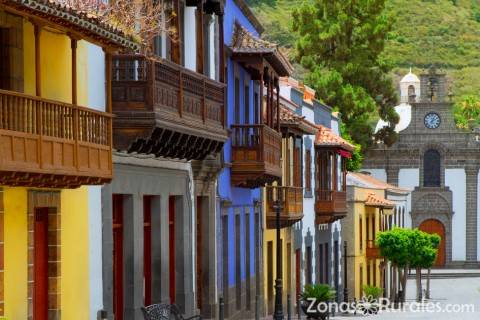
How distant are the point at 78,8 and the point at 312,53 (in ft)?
235

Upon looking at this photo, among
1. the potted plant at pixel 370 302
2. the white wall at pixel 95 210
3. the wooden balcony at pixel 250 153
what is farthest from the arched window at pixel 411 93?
the white wall at pixel 95 210

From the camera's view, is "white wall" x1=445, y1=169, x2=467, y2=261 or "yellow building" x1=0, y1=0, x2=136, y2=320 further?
"white wall" x1=445, y1=169, x2=467, y2=261

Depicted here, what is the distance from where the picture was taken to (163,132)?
72.6 feet

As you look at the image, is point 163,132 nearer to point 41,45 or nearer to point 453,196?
point 41,45

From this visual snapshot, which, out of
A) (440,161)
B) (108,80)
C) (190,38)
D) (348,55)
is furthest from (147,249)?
(440,161)

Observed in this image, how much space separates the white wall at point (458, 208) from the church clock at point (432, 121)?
3229 millimetres

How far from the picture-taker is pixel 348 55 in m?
88.7

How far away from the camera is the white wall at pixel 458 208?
10225 cm

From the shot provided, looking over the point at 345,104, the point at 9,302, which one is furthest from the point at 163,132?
the point at 345,104

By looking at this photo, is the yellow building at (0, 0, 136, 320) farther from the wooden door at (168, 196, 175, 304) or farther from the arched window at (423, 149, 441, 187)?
the arched window at (423, 149, 441, 187)

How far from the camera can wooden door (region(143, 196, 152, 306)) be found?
24.8 m

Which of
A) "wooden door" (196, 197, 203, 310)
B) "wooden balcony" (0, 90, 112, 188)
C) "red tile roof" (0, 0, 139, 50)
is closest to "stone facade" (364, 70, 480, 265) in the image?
"wooden door" (196, 197, 203, 310)

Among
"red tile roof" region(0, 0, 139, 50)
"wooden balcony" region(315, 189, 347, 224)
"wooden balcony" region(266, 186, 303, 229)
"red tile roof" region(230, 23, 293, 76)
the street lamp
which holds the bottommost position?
"wooden balcony" region(315, 189, 347, 224)

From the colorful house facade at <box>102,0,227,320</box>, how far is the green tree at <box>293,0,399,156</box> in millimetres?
56246
